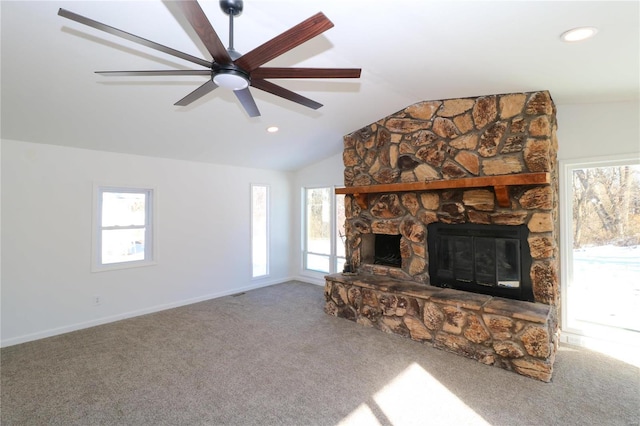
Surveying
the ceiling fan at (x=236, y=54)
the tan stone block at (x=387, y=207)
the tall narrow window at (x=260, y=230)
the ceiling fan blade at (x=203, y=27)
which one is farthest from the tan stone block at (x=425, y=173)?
the tall narrow window at (x=260, y=230)

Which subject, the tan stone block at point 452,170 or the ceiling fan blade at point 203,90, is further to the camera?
the tan stone block at point 452,170

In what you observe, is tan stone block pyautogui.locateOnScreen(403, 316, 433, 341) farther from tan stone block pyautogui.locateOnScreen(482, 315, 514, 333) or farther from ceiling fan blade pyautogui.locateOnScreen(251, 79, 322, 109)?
ceiling fan blade pyautogui.locateOnScreen(251, 79, 322, 109)

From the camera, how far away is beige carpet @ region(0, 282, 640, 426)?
2.25m

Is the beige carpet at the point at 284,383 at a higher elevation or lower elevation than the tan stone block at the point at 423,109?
lower

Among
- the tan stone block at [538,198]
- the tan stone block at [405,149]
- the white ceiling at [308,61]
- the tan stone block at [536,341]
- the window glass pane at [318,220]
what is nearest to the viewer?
the white ceiling at [308,61]

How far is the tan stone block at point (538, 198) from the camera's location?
3.08m

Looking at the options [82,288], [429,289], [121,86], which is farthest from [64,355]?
[429,289]

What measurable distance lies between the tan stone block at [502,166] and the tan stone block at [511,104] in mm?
453

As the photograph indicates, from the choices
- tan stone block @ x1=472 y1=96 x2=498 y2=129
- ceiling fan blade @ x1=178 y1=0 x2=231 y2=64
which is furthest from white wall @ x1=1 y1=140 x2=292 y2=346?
tan stone block @ x1=472 y1=96 x2=498 y2=129

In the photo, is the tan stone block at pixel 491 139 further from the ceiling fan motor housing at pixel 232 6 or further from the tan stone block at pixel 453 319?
the ceiling fan motor housing at pixel 232 6

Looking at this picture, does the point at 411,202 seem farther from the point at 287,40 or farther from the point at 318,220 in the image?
the point at 287,40

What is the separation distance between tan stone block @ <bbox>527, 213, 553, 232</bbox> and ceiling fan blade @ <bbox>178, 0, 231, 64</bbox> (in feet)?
10.5

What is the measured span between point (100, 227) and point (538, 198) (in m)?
5.29

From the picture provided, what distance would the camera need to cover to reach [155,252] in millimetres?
4570
